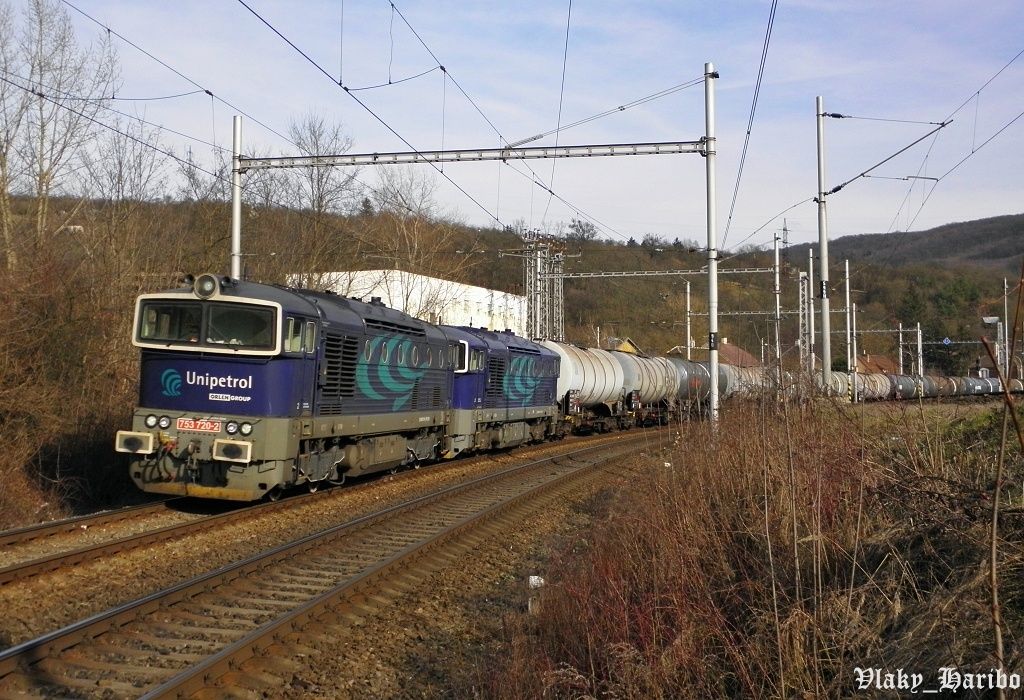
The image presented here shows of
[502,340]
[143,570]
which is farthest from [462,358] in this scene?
[143,570]

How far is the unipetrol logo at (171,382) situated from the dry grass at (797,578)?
6.37 meters

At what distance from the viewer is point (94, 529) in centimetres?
1156

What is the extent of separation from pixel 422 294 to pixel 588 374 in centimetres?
1099

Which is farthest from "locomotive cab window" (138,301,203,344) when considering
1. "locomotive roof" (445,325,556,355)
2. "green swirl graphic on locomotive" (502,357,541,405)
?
"green swirl graphic on locomotive" (502,357,541,405)

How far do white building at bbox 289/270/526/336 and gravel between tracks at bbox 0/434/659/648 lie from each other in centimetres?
934

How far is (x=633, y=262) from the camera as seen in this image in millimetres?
80688

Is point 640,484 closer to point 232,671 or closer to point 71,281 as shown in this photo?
point 232,671

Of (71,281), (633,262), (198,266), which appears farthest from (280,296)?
(633,262)

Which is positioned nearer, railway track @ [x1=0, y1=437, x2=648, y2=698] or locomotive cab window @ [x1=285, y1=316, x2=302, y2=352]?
railway track @ [x1=0, y1=437, x2=648, y2=698]

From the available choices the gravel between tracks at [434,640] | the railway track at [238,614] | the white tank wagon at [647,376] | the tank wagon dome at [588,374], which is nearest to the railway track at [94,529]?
the railway track at [238,614]

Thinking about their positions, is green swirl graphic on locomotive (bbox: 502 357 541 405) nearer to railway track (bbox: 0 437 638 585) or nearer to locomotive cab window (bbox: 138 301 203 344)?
railway track (bbox: 0 437 638 585)

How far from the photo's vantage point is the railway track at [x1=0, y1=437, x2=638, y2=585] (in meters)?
9.12

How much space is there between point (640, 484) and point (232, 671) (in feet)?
23.6

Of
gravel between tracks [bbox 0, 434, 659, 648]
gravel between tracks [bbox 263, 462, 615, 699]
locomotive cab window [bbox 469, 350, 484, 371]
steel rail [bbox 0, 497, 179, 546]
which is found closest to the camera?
gravel between tracks [bbox 263, 462, 615, 699]
